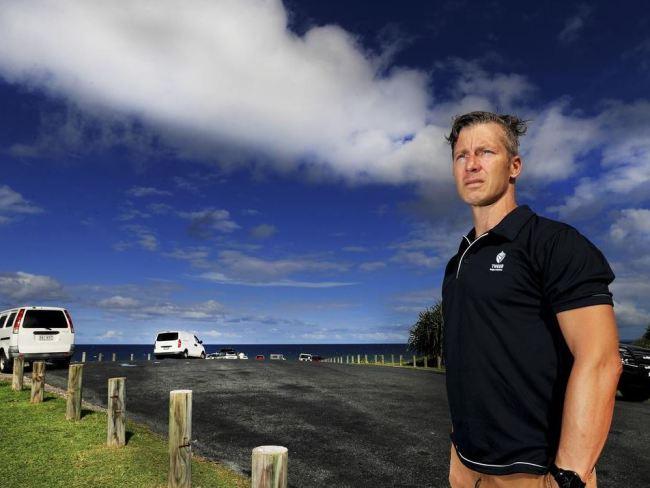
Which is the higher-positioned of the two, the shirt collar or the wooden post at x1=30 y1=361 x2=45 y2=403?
the shirt collar

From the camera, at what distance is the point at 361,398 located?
13.4m

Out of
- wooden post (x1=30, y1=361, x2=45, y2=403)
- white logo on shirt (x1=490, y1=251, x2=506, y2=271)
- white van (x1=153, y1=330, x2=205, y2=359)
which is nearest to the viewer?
white logo on shirt (x1=490, y1=251, x2=506, y2=271)

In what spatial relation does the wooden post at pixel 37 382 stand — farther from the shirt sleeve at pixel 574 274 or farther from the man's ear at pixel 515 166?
the shirt sleeve at pixel 574 274

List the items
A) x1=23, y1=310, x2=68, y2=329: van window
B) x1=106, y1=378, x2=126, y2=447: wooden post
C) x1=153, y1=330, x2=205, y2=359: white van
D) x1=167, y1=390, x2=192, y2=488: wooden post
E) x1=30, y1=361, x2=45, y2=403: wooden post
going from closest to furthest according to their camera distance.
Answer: x1=167, y1=390, x2=192, y2=488: wooden post
x1=106, y1=378, x2=126, y2=447: wooden post
x1=30, y1=361, x2=45, y2=403: wooden post
x1=23, y1=310, x2=68, y2=329: van window
x1=153, y1=330, x2=205, y2=359: white van

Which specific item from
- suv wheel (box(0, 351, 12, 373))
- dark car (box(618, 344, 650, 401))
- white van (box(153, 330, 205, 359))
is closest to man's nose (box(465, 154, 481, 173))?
dark car (box(618, 344, 650, 401))

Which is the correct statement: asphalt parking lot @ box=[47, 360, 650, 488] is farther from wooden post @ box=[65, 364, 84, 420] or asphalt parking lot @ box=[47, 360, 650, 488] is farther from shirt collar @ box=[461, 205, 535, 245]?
shirt collar @ box=[461, 205, 535, 245]

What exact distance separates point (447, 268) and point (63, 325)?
1863 cm

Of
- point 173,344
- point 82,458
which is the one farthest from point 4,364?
point 82,458

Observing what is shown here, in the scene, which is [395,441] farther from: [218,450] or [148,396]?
[148,396]

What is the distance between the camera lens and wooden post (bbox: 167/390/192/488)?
587cm

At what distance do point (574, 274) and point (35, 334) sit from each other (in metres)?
19.2

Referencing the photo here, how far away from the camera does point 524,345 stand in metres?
1.80

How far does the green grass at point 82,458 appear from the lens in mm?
6398

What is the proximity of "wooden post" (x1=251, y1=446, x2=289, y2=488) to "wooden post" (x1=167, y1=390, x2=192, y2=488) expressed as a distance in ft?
9.31
